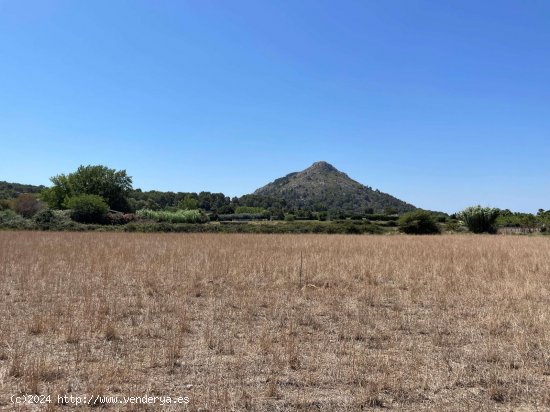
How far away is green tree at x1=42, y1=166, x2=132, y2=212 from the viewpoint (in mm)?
86812

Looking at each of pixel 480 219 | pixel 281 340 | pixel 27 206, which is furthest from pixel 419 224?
pixel 27 206

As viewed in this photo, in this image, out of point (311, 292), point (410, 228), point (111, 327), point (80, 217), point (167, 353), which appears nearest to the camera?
point (167, 353)

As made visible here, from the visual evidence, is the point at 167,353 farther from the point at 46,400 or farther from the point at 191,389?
the point at 46,400

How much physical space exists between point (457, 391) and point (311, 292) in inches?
255

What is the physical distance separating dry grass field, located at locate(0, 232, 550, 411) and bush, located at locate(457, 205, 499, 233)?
3633 cm

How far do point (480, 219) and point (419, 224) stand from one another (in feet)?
20.3

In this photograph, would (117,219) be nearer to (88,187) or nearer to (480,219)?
(88,187)

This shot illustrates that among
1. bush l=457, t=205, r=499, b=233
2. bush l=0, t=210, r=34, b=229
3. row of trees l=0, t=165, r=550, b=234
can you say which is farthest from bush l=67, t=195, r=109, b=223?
bush l=457, t=205, r=499, b=233

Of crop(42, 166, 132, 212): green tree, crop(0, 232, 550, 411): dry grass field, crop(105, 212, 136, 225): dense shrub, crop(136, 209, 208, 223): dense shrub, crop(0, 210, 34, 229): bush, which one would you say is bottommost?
crop(0, 232, 550, 411): dry grass field

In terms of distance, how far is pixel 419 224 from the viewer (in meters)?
48.3

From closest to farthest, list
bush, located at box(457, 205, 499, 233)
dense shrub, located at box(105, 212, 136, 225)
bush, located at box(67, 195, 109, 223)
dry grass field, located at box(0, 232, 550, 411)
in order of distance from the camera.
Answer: dry grass field, located at box(0, 232, 550, 411) → bush, located at box(457, 205, 499, 233) → bush, located at box(67, 195, 109, 223) → dense shrub, located at box(105, 212, 136, 225)

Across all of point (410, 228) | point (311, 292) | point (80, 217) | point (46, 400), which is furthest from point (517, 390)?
point (80, 217)

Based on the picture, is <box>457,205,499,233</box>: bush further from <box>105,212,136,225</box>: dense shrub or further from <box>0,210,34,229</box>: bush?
<box>0,210,34,229</box>: bush

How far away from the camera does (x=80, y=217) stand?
59.6 m
